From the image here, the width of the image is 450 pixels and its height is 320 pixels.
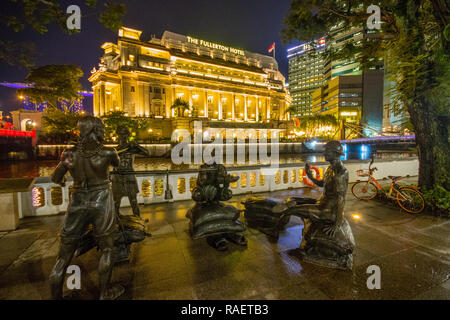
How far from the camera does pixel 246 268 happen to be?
2.80 metres

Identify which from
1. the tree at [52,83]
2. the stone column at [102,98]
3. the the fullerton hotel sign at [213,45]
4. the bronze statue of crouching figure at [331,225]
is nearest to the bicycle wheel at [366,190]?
the bronze statue of crouching figure at [331,225]

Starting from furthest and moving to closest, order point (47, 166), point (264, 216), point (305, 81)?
point (305, 81)
point (47, 166)
point (264, 216)

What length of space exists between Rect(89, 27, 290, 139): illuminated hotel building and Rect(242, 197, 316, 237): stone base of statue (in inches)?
1839

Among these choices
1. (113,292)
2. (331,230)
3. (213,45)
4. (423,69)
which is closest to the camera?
(113,292)

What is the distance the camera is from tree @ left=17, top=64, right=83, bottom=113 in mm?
31484

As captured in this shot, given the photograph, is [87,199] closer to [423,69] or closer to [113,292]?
[113,292]

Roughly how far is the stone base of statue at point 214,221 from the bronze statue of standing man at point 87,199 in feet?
4.87

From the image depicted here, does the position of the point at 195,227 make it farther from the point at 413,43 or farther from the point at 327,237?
the point at 413,43

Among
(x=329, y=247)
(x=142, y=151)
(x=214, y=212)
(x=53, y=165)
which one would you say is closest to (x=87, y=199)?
(x=142, y=151)

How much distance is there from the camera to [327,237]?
2934 mm

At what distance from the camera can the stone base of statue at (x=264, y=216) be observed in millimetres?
3846

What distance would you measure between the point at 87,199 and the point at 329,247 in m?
3.25
